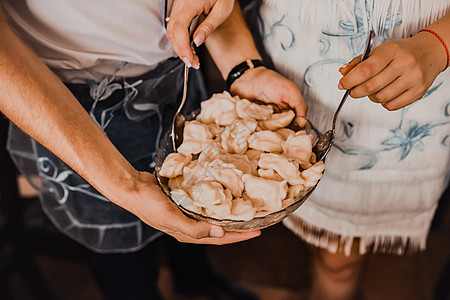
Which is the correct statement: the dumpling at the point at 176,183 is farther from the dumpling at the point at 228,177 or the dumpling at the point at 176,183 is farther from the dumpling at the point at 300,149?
the dumpling at the point at 300,149

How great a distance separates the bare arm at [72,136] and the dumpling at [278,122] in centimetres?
21

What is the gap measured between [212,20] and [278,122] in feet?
0.81

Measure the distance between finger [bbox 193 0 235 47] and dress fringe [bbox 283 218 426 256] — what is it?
0.59m

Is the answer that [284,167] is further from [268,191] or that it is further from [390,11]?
[390,11]

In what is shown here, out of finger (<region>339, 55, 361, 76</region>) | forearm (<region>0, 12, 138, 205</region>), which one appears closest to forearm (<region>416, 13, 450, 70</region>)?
finger (<region>339, 55, 361, 76</region>)

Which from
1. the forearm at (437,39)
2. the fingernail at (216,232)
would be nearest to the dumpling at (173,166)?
the fingernail at (216,232)

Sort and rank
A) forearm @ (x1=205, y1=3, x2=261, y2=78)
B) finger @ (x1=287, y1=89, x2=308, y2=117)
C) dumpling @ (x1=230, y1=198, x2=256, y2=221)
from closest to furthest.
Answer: dumpling @ (x1=230, y1=198, x2=256, y2=221), finger @ (x1=287, y1=89, x2=308, y2=117), forearm @ (x1=205, y1=3, x2=261, y2=78)

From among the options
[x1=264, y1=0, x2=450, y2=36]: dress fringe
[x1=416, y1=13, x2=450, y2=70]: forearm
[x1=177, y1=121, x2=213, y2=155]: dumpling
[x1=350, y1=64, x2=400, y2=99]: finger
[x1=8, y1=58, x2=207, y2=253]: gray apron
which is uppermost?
[x1=264, y1=0, x2=450, y2=36]: dress fringe

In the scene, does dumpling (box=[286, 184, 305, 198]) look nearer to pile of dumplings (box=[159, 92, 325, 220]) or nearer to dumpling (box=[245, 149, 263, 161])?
pile of dumplings (box=[159, 92, 325, 220])

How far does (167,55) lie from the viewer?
3.12 feet

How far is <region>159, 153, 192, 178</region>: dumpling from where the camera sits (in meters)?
0.75

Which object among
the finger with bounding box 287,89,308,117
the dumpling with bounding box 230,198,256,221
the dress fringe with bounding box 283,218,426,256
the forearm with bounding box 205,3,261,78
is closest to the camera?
the dumpling with bounding box 230,198,256,221

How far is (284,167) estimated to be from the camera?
750 mm

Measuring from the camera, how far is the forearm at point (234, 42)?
102 cm
